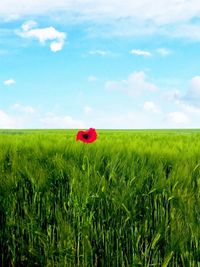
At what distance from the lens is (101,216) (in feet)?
6.88

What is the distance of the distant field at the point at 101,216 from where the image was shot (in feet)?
6.24

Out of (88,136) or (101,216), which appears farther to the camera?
(88,136)

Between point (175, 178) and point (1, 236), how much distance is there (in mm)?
1069

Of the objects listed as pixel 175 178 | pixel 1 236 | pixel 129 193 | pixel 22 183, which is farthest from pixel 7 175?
pixel 175 178

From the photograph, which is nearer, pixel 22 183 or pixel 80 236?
pixel 80 236

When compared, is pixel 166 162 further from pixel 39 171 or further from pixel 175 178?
pixel 39 171

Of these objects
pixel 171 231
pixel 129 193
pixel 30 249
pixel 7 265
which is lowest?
pixel 7 265

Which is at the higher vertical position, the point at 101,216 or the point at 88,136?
the point at 88,136

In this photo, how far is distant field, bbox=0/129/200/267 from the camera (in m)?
1.90

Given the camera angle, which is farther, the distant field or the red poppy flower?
the red poppy flower

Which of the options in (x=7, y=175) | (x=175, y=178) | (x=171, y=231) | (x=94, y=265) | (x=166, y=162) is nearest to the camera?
(x=171, y=231)

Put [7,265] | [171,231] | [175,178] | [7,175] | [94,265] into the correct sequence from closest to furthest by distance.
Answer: [171,231] < [94,265] < [175,178] < [7,265] < [7,175]

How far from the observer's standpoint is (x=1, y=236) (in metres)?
2.38

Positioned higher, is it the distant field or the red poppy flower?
the red poppy flower
